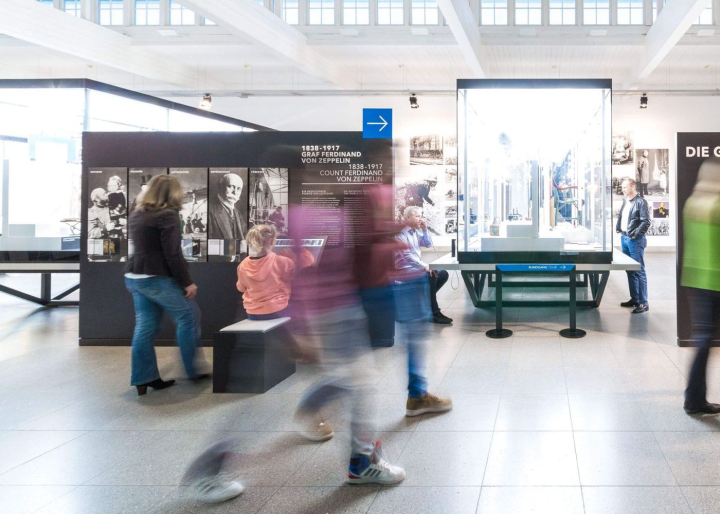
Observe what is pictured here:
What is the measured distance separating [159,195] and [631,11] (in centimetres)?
1289

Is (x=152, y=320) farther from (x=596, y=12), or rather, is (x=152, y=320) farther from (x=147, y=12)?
(x=596, y=12)

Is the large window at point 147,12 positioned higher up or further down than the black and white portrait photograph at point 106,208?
higher up

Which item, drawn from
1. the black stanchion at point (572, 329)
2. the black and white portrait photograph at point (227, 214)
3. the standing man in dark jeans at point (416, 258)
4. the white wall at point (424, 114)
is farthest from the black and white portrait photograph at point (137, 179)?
the white wall at point (424, 114)

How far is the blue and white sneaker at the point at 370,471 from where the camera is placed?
9.56 ft

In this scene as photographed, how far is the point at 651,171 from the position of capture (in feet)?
58.6

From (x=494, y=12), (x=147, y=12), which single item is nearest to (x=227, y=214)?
(x=147, y=12)

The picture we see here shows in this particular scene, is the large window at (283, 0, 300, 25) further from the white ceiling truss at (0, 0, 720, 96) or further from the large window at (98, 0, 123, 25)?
the large window at (98, 0, 123, 25)

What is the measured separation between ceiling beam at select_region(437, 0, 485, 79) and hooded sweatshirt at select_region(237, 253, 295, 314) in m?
6.62

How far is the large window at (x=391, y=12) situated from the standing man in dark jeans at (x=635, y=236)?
24.0 feet

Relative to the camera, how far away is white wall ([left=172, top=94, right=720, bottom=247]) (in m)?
17.7

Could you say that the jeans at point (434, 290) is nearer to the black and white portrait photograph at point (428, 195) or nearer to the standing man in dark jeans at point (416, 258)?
the standing man in dark jeans at point (416, 258)

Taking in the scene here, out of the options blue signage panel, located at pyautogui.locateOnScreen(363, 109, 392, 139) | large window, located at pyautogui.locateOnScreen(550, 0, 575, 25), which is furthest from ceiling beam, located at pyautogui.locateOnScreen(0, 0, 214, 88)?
large window, located at pyautogui.locateOnScreen(550, 0, 575, 25)

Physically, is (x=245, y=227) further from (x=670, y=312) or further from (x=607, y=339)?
(x=670, y=312)

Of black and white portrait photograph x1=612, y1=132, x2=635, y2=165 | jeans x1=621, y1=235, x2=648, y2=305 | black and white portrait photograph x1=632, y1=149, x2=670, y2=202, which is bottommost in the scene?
jeans x1=621, y1=235, x2=648, y2=305
